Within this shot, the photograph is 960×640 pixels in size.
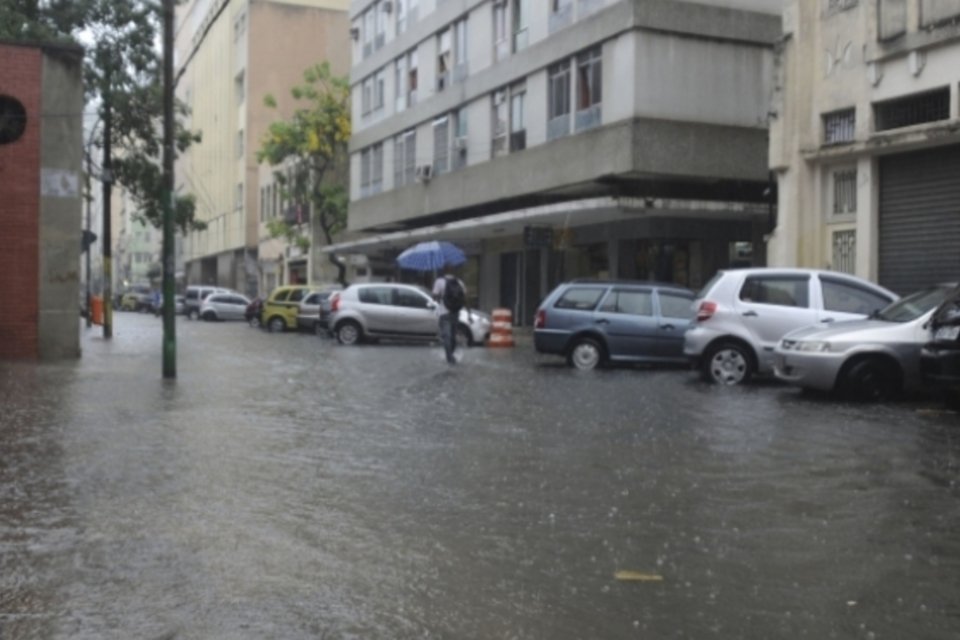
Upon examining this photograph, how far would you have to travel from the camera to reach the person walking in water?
2039cm

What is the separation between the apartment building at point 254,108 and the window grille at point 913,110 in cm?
4050

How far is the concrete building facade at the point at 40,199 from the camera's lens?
20328 mm

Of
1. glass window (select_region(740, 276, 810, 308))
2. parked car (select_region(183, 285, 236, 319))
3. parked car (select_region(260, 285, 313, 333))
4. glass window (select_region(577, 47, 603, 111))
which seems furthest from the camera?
parked car (select_region(183, 285, 236, 319))

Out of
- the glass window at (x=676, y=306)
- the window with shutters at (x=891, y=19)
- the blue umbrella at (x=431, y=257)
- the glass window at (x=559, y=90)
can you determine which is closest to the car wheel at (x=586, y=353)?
the glass window at (x=676, y=306)

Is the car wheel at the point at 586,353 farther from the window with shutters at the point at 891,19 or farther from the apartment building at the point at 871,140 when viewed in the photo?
the window with shutters at the point at 891,19

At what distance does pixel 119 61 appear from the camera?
31625mm

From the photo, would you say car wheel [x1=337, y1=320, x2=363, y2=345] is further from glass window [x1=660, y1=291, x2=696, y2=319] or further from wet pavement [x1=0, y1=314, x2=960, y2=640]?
wet pavement [x1=0, y1=314, x2=960, y2=640]

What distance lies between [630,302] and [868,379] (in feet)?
20.2

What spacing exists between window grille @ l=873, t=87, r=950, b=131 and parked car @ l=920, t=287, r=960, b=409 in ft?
26.1

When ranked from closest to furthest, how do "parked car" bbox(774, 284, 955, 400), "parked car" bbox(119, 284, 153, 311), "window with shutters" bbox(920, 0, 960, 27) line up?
1. "parked car" bbox(774, 284, 955, 400)
2. "window with shutters" bbox(920, 0, 960, 27)
3. "parked car" bbox(119, 284, 153, 311)

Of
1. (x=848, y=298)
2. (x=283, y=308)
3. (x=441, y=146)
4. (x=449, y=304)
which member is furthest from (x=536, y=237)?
(x=848, y=298)

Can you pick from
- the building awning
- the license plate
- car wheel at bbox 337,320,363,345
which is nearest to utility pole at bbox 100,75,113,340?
car wheel at bbox 337,320,363,345

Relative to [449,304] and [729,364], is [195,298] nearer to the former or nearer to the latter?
[449,304]

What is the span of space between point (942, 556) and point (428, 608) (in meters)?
2.95
